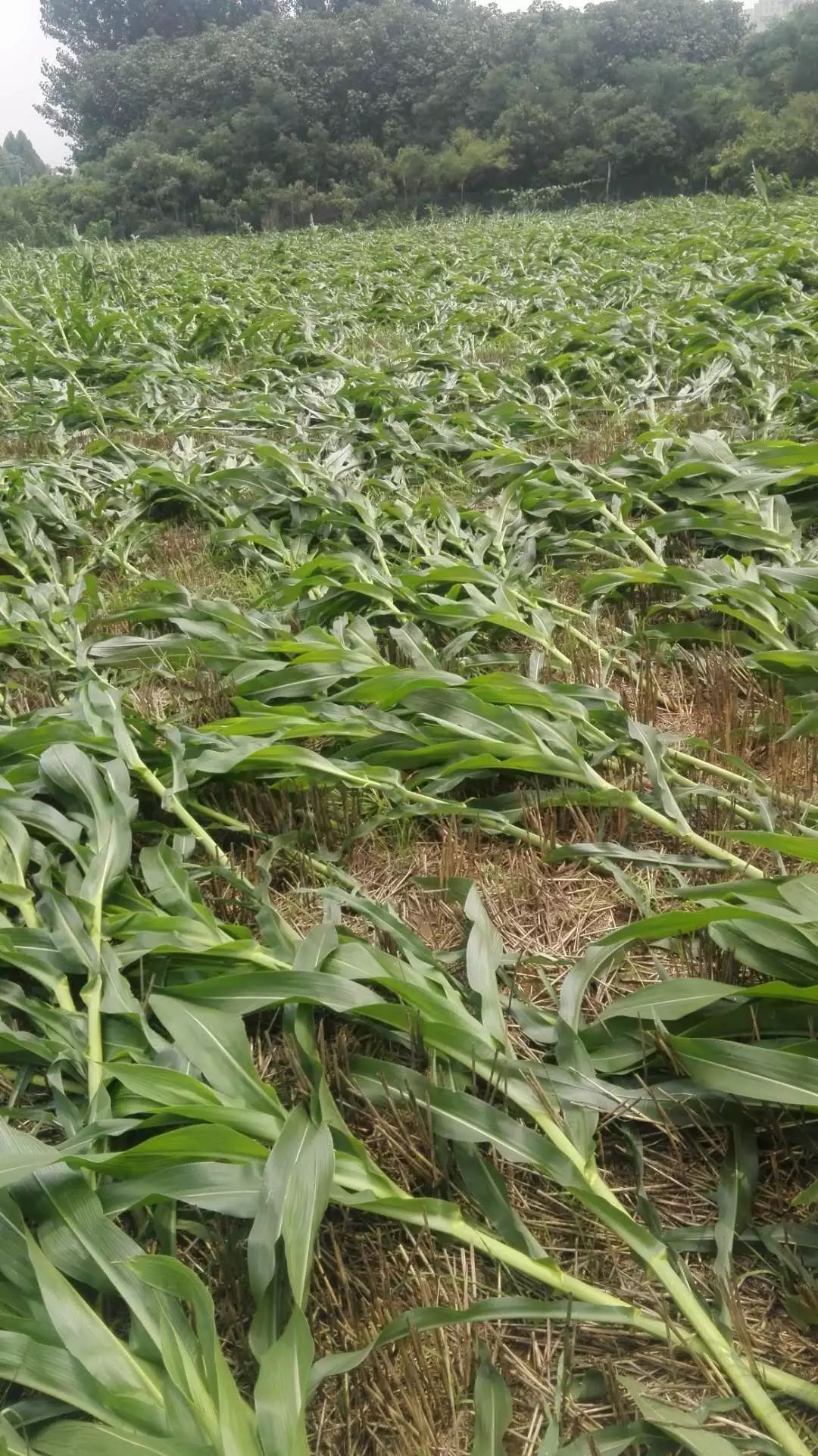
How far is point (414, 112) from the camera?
33.8 meters

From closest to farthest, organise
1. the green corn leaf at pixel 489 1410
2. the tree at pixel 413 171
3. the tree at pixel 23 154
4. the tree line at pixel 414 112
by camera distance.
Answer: the green corn leaf at pixel 489 1410 → the tree line at pixel 414 112 → the tree at pixel 413 171 → the tree at pixel 23 154

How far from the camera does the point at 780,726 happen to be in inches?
76.5

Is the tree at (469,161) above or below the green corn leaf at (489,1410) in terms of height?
above

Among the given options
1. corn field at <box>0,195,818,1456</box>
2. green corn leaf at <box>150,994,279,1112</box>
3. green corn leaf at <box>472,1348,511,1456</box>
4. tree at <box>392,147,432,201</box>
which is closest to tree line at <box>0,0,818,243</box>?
tree at <box>392,147,432,201</box>

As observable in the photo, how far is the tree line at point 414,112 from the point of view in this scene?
2814cm

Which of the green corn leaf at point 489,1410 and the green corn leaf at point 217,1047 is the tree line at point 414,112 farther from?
the green corn leaf at point 489,1410

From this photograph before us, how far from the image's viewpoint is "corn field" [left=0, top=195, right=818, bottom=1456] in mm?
924

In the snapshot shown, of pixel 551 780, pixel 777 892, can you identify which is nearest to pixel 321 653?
pixel 551 780

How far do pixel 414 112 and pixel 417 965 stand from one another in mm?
40641

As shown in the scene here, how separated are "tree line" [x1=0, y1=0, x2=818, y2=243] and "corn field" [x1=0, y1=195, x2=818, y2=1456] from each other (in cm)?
2666

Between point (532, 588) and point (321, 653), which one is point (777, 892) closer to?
point (321, 653)

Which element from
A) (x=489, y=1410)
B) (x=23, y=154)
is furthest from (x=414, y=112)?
(x=23, y=154)

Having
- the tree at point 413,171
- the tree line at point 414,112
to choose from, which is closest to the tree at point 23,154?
the tree line at point 414,112

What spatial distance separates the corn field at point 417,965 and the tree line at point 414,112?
87.5ft
